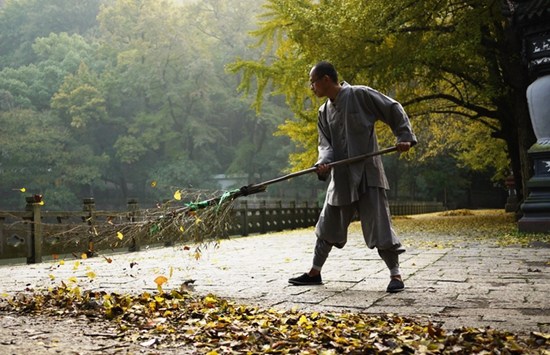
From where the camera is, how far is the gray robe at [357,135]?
4758mm

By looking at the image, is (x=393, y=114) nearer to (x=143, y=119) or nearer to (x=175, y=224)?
(x=175, y=224)

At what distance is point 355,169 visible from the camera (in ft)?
15.7

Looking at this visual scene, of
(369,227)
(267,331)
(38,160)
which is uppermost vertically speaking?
(38,160)

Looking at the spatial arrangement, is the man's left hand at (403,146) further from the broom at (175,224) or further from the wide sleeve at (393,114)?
the broom at (175,224)

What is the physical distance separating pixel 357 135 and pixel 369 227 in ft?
2.63

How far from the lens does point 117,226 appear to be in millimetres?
5305

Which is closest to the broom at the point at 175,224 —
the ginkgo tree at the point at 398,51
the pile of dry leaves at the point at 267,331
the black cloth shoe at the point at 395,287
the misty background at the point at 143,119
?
the pile of dry leaves at the point at 267,331

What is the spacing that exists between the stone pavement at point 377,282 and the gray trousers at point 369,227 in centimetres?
31

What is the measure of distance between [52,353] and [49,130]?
37611mm

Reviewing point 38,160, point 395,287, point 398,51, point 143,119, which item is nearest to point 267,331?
point 395,287

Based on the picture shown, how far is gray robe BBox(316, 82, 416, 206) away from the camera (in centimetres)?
476

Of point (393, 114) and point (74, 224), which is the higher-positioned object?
point (393, 114)

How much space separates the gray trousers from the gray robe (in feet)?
0.32

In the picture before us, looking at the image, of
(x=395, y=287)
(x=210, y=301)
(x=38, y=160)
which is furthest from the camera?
(x=38, y=160)
